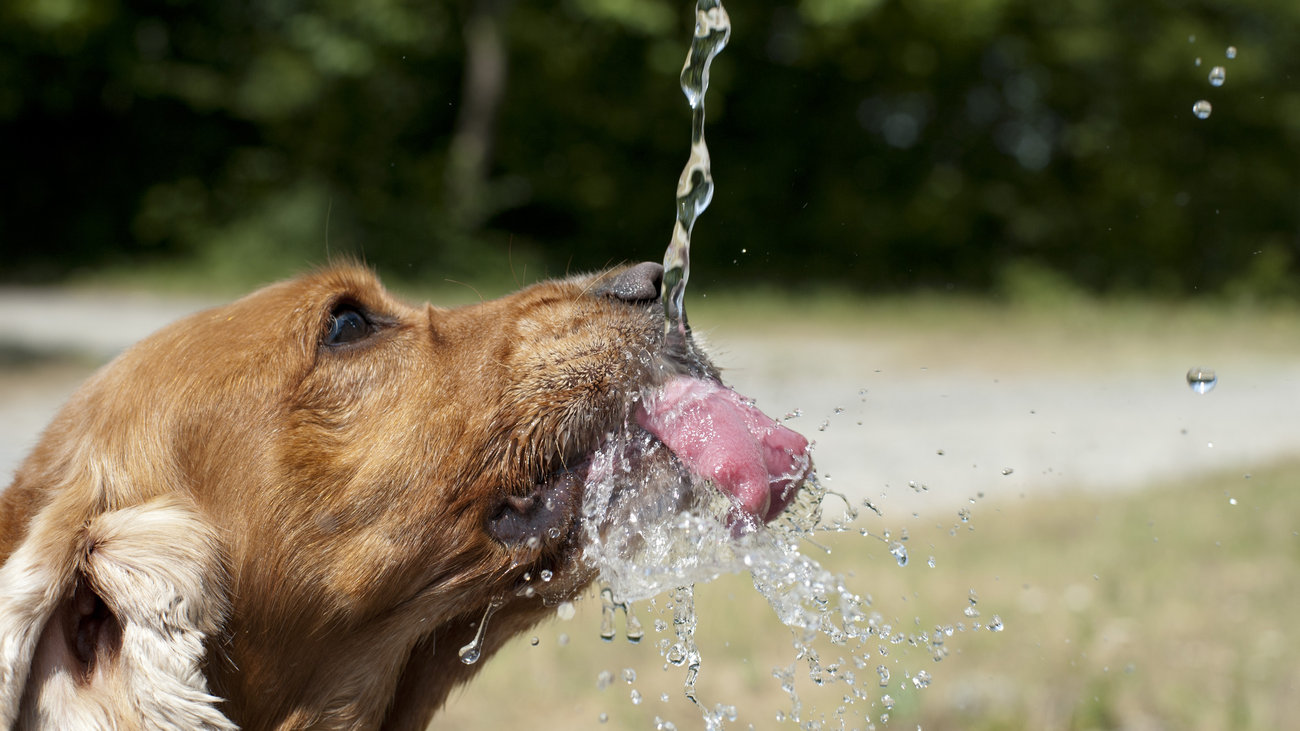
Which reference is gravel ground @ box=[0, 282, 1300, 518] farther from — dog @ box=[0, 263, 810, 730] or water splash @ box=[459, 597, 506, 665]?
water splash @ box=[459, 597, 506, 665]

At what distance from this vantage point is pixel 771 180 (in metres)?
22.2

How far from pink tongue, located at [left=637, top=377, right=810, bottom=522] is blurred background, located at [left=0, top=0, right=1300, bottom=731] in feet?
20.3

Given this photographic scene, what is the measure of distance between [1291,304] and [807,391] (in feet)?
35.0

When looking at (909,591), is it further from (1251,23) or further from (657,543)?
(1251,23)

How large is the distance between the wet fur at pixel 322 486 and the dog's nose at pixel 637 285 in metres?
0.04

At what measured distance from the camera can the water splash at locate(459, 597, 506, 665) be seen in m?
2.85

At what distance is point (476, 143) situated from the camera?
72.5ft

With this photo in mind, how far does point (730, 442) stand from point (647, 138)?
20519 mm

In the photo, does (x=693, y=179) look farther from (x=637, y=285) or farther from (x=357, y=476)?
(x=357, y=476)

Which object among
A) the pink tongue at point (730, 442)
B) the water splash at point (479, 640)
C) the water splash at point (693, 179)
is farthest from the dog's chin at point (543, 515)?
A: the water splash at point (693, 179)

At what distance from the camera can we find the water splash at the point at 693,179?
3086mm

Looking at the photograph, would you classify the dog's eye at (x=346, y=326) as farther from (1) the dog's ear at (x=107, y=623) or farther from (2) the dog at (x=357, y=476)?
(1) the dog's ear at (x=107, y=623)

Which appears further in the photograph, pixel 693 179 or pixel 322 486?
pixel 693 179

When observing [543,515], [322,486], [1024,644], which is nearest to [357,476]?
[322,486]
